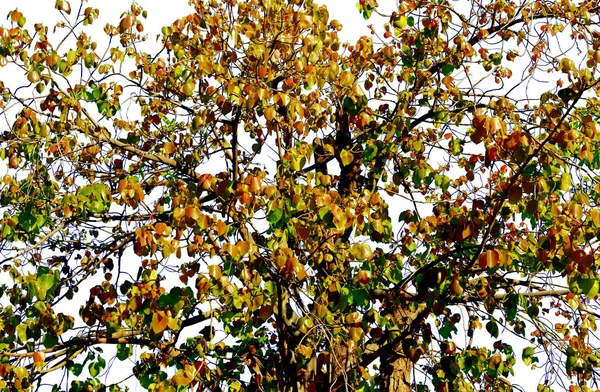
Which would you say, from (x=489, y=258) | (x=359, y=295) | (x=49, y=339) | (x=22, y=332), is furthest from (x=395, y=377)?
(x=22, y=332)

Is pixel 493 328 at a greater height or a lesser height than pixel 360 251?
lesser

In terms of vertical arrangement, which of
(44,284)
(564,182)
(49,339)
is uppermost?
(564,182)

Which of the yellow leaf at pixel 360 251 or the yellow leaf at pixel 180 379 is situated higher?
the yellow leaf at pixel 360 251

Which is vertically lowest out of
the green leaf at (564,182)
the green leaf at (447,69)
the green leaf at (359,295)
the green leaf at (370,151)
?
the green leaf at (359,295)

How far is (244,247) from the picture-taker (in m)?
5.84

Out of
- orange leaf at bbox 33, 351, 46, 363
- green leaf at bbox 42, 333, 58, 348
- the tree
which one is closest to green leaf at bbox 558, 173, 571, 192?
the tree

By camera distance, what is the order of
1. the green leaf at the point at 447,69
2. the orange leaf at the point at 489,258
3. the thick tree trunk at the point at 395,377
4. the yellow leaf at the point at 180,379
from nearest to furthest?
the orange leaf at the point at 489,258 → the yellow leaf at the point at 180,379 → the green leaf at the point at 447,69 → the thick tree trunk at the point at 395,377

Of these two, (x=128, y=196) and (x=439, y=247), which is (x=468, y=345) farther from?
(x=128, y=196)

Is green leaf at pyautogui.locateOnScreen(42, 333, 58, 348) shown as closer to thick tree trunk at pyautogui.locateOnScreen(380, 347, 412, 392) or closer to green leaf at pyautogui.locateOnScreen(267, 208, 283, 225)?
green leaf at pyautogui.locateOnScreen(267, 208, 283, 225)

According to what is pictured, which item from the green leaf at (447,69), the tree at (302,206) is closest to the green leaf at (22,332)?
the tree at (302,206)

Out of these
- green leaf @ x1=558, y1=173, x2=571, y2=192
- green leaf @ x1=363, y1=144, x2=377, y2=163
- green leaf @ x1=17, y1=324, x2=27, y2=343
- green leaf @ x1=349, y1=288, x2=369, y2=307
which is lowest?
green leaf @ x1=349, y1=288, x2=369, y2=307

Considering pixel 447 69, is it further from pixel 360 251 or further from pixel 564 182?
pixel 360 251

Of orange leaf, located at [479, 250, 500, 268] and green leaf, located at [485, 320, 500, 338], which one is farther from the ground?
orange leaf, located at [479, 250, 500, 268]

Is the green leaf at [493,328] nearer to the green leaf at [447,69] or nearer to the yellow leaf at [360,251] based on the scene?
the yellow leaf at [360,251]
